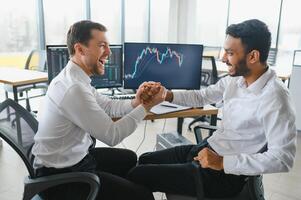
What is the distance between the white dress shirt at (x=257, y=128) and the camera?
3.97 feet

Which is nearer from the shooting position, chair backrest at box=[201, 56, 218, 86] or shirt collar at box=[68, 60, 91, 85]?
shirt collar at box=[68, 60, 91, 85]

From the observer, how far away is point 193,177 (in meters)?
1.41

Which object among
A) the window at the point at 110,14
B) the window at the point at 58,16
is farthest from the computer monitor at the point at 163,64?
the window at the point at 110,14

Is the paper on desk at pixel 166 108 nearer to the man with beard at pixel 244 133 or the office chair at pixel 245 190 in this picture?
the man with beard at pixel 244 133

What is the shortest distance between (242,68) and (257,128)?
29 cm

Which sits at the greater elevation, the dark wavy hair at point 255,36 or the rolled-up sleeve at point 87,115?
the dark wavy hair at point 255,36

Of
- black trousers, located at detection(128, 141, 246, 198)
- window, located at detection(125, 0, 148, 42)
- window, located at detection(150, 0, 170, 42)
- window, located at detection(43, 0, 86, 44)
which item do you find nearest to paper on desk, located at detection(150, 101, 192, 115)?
black trousers, located at detection(128, 141, 246, 198)

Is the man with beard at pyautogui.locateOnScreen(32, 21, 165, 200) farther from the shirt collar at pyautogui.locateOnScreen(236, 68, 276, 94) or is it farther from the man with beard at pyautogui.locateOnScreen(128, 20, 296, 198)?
the shirt collar at pyautogui.locateOnScreen(236, 68, 276, 94)

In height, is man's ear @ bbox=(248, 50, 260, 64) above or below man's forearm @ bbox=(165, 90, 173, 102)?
above

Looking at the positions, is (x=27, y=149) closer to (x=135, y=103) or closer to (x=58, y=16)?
(x=135, y=103)

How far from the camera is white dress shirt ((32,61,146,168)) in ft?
4.19

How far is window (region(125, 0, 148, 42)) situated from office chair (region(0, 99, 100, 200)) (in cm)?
584

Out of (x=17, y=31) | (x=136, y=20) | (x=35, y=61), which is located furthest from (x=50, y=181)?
(x=136, y=20)

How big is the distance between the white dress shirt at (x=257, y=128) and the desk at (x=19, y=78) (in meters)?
2.23
